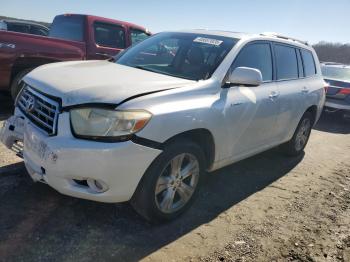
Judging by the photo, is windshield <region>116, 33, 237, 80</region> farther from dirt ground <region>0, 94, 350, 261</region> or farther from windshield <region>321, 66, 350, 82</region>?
windshield <region>321, 66, 350, 82</region>

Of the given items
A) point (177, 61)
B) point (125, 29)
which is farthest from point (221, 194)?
point (125, 29)

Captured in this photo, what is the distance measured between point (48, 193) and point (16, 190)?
318 millimetres

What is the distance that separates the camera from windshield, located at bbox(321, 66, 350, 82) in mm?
10041

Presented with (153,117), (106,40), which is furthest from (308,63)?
(106,40)

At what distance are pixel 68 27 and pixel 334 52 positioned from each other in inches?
1570

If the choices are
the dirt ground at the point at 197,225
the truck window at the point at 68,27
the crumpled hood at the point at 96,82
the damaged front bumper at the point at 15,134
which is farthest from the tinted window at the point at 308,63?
the truck window at the point at 68,27

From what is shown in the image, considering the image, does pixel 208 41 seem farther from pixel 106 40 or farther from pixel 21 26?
pixel 21 26

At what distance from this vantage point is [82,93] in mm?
2984

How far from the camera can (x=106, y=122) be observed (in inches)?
112

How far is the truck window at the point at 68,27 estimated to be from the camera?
769cm

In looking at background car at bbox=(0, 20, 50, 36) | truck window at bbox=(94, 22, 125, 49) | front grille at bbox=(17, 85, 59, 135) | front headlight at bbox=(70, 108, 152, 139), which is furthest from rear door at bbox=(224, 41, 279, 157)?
background car at bbox=(0, 20, 50, 36)

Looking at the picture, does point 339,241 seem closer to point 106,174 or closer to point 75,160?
point 106,174

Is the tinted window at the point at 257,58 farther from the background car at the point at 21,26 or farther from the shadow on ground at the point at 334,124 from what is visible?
the background car at the point at 21,26

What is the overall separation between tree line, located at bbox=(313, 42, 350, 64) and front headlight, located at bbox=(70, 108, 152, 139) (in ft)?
130
